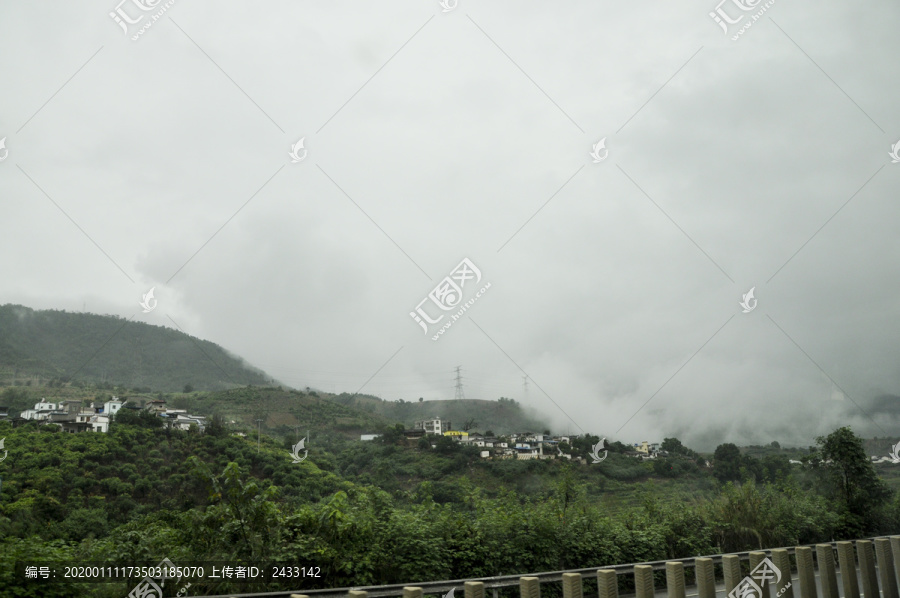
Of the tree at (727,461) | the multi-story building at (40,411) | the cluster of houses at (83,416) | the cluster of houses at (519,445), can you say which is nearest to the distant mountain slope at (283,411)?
the cluster of houses at (519,445)

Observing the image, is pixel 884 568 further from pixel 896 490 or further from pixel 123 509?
pixel 123 509

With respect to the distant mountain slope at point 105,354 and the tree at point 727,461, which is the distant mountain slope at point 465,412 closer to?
the distant mountain slope at point 105,354

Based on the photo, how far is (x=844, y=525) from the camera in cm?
1416

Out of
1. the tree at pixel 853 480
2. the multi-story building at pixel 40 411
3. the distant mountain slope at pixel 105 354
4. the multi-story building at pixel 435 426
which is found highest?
the distant mountain slope at pixel 105 354

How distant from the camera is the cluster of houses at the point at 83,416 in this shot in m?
21.9

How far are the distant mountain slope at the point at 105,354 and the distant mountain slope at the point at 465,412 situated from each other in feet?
34.2

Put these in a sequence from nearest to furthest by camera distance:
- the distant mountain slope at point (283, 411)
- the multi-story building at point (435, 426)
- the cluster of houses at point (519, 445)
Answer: the cluster of houses at point (519, 445) < the distant mountain slope at point (283, 411) < the multi-story building at point (435, 426)

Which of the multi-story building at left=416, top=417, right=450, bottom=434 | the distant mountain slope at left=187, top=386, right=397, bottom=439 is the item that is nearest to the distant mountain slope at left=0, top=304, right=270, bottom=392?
the distant mountain slope at left=187, top=386, right=397, bottom=439

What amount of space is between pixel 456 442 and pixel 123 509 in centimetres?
1570

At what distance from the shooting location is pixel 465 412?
44188 mm

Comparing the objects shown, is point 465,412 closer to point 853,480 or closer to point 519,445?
point 519,445

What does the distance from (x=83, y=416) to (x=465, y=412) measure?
27.2 metres

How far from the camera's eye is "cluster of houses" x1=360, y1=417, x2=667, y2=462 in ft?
93.6

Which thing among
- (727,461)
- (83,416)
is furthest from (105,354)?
(727,461)
